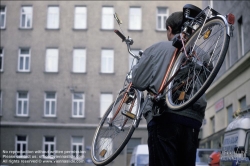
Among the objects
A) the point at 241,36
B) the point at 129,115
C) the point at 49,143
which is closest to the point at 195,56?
the point at 129,115

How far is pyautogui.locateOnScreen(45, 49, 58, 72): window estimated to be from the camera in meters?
42.7

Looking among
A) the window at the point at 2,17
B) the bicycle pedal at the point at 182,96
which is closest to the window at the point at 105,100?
the window at the point at 2,17

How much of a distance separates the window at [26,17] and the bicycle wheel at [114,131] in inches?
1478

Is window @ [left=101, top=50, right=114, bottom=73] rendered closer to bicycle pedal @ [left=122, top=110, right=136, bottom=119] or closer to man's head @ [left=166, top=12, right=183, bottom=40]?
bicycle pedal @ [left=122, top=110, right=136, bottom=119]

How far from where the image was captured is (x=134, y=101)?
6066 millimetres

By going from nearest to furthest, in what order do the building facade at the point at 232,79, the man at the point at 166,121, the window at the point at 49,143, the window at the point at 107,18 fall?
the man at the point at 166,121 → the building facade at the point at 232,79 → the window at the point at 49,143 → the window at the point at 107,18

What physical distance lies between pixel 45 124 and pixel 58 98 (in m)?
2.07

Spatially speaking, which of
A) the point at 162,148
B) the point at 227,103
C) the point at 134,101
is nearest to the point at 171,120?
the point at 162,148

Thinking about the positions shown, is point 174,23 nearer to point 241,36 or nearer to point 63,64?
point 241,36

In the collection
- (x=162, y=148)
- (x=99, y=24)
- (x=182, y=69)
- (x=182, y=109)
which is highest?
(x=99, y=24)

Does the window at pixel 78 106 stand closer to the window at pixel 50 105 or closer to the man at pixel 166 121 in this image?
the window at pixel 50 105

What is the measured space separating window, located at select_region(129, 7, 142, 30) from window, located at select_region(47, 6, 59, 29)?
17.9 ft

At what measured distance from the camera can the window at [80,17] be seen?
43.2 m

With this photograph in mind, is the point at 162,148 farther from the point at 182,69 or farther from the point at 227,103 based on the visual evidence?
the point at 227,103
